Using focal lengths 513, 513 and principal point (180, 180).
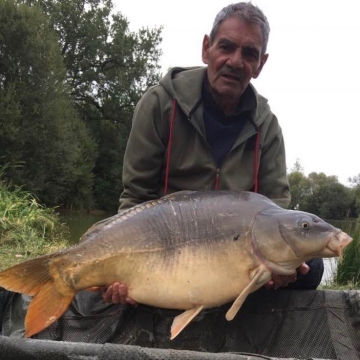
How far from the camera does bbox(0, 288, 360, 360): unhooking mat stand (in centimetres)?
171

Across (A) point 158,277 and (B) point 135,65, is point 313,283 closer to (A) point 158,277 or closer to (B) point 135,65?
(A) point 158,277

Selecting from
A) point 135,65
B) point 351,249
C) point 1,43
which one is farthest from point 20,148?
point 351,249

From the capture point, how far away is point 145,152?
2.00m

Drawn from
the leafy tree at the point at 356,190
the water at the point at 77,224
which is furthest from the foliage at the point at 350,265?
the leafy tree at the point at 356,190

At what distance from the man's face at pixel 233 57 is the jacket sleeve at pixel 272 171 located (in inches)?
9.1

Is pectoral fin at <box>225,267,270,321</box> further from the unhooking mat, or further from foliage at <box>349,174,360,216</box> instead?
foliage at <box>349,174,360,216</box>

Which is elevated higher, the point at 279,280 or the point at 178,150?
the point at 178,150

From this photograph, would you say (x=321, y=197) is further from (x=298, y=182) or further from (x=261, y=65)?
(x=261, y=65)

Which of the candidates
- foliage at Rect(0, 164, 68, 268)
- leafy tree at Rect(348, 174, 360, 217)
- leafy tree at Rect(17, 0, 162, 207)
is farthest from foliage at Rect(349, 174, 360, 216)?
foliage at Rect(0, 164, 68, 268)

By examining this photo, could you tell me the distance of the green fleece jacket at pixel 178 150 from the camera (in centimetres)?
200

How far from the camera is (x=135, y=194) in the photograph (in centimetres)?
202

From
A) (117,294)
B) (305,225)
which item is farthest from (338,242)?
(117,294)

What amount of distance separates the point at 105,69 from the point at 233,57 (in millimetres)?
18209

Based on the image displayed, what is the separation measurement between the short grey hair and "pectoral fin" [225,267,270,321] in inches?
38.4
